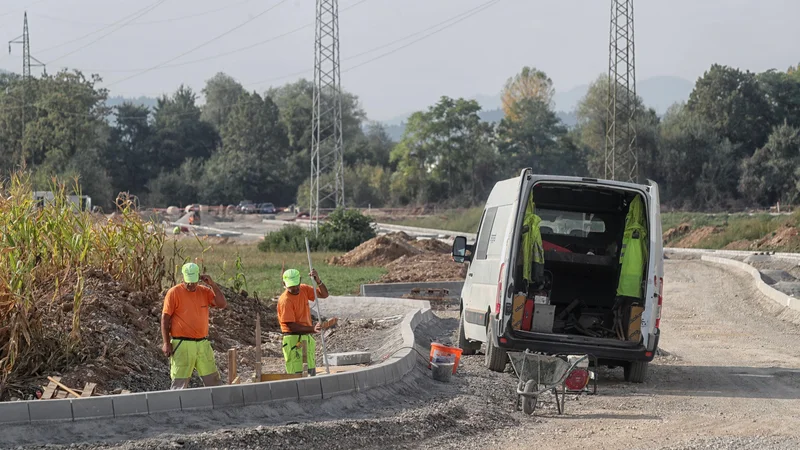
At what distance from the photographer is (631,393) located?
12.6 meters

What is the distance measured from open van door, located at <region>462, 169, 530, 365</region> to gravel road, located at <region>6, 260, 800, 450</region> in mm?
649

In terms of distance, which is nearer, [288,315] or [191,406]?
[191,406]

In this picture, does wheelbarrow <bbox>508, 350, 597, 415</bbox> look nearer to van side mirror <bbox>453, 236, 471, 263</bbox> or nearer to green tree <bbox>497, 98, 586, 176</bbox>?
van side mirror <bbox>453, 236, 471, 263</bbox>

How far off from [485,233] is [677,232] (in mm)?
47273

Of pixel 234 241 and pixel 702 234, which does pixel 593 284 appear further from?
pixel 234 241

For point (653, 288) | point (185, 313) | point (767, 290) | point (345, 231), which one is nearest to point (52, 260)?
point (185, 313)

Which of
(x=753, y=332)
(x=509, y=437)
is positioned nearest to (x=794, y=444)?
(x=509, y=437)

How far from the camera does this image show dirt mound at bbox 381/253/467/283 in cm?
3178

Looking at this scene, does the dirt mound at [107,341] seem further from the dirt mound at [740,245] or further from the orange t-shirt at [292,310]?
the dirt mound at [740,245]

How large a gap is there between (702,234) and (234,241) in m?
24.7

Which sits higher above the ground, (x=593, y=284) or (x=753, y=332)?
(x=593, y=284)

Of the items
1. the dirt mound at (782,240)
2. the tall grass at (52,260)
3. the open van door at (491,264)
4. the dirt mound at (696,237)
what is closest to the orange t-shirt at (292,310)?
the tall grass at (52,260)

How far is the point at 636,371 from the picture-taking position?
13.3 metres

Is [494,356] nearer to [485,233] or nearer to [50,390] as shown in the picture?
[485,233]
